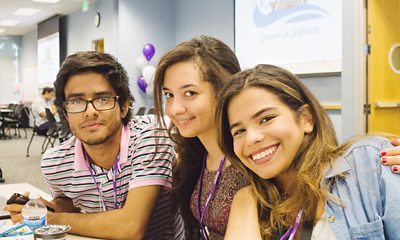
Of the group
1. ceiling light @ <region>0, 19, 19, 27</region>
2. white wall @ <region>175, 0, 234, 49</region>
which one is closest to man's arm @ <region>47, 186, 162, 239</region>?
white wall @ <region>175, 0, 234, 49</region>

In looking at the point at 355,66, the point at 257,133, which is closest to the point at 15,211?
the point at 257,133

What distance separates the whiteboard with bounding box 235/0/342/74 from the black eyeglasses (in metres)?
3.06

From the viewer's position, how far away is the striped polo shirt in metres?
1.74

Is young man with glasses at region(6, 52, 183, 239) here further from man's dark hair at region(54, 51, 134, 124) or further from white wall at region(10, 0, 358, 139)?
white wall at region(10, 0, 358, 139)

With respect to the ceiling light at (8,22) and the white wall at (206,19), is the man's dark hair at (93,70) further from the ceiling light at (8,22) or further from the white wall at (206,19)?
the ceiling light at (8,22)

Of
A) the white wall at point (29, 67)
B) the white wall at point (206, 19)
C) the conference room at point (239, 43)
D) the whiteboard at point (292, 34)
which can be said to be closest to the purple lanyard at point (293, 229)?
the conference room at point (239, 43)

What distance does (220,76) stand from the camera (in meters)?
1.57

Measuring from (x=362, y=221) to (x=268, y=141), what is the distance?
0.33 metres

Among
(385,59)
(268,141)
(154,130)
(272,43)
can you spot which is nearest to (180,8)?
(272,43)

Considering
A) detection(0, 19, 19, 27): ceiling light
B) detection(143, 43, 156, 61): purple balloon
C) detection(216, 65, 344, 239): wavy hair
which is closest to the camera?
detection(216, 65, 344, 239): wavy hair

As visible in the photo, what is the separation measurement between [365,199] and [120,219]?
893mm

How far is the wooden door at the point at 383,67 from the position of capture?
432cm

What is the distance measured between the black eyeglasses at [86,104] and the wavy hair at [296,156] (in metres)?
0.60

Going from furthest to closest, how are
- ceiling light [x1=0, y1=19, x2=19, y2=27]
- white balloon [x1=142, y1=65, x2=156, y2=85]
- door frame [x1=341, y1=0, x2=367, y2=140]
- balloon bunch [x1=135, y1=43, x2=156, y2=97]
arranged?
ceiling light [x1=0, y1=19, x2=19, y2=27], balloon bunch [x1=135, y1=43, x2=156, y2=97], white balloon [x1=142, y1=65, x2=156, y2=85], door frame [x1=341, y1=0, x2=367, y2=140]
